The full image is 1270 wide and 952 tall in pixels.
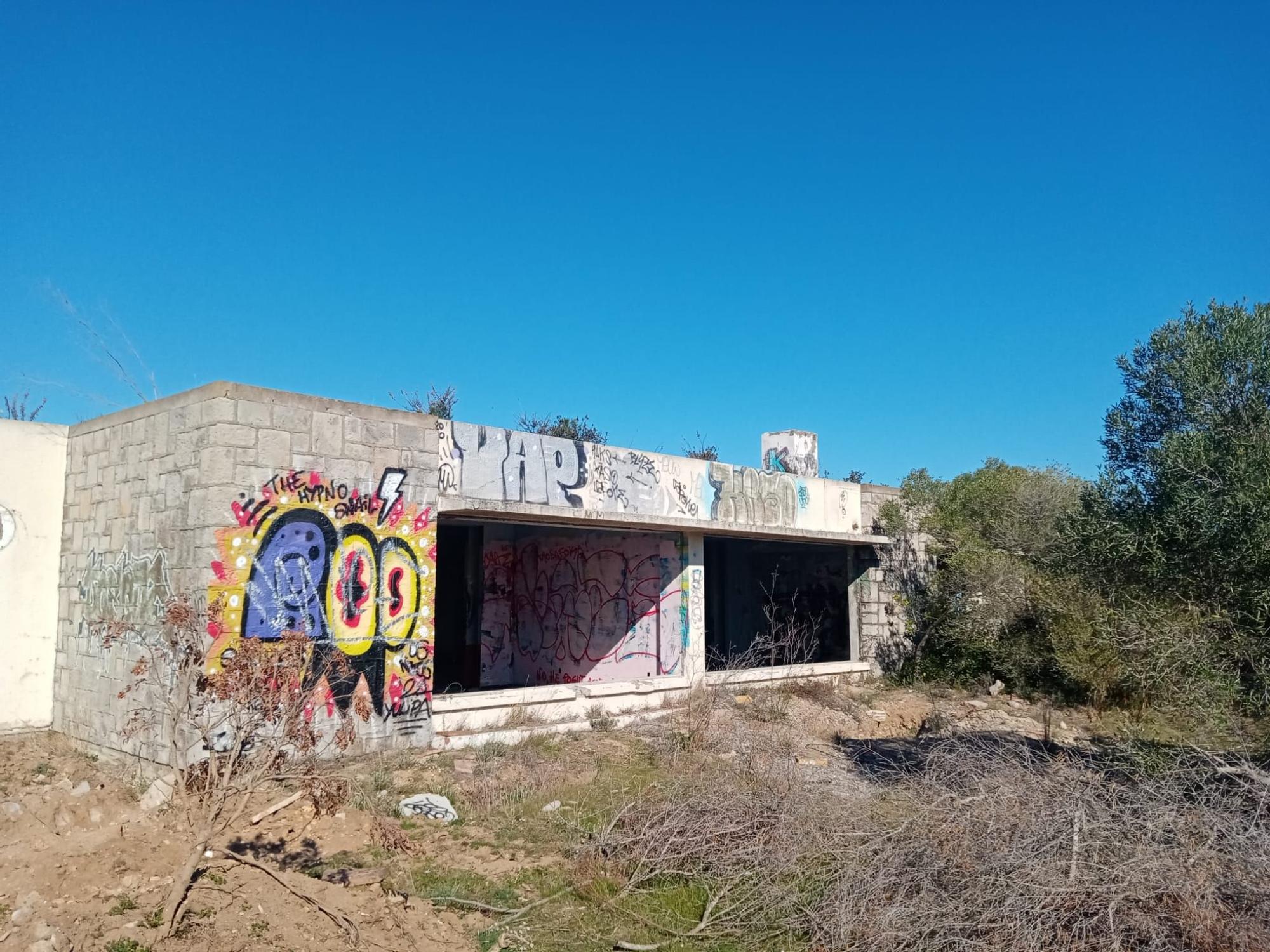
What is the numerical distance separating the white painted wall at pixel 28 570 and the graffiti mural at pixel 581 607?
6895 mm

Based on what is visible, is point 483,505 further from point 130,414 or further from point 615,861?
point 615,861

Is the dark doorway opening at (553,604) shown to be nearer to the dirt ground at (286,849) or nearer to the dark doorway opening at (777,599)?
the dark doorway opening at (777,599)

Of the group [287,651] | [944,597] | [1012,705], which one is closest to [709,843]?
[287,651]

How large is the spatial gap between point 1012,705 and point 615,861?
1013 cm

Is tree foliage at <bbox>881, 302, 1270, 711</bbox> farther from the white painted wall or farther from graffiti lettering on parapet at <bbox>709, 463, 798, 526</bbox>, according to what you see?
the white painted wall

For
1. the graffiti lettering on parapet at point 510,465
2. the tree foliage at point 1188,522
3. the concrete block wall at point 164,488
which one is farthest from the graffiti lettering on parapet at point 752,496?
the concrete block wall at point 164,488

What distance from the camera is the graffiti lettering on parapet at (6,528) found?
30.9 feet

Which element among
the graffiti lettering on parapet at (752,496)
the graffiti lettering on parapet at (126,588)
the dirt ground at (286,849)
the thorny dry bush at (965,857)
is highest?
the graffiti lettering on parapet at (752,496)

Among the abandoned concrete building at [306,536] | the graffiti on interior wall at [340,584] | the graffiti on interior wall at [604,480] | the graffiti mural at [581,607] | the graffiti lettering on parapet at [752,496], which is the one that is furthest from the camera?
the graffiti lettering on parapet at [752,496]

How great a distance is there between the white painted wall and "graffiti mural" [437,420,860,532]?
416 cm

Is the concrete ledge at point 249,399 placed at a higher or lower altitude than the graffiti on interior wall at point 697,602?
higher

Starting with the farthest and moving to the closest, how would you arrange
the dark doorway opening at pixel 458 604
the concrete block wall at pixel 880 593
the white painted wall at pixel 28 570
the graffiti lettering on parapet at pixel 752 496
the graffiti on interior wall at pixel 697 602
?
the concrete block wall at pixel 880 593 → the dark doorway opening at pixel 458 604 → the graffiti lettering on parapet at pixel 752 496 → the graffiti on interior wall at pixel 697 602 → the white painted wall at pixel 28 570

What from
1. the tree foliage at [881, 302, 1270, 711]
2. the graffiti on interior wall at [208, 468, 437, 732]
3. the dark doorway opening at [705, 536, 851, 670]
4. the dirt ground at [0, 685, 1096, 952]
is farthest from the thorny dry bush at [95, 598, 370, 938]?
the dark doorway opening at [705, 536, 851, 670]

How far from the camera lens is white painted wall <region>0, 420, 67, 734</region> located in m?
9.41
